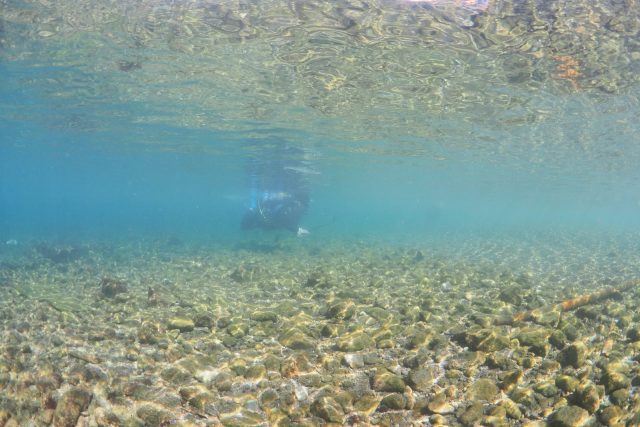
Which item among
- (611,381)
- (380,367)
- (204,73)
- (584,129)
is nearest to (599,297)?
(611,381)

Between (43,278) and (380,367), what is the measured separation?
42.0 ft

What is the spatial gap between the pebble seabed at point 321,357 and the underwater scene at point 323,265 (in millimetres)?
35

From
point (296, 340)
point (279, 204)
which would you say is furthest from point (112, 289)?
point (279, 204)

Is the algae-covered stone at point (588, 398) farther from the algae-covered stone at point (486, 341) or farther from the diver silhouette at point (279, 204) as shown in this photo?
the diver silhouette at point (279, 204)

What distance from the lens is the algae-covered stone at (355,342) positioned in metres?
5.77

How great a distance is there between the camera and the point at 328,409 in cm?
400

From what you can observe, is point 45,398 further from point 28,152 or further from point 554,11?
point 28,152

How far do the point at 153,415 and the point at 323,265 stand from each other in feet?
37.2

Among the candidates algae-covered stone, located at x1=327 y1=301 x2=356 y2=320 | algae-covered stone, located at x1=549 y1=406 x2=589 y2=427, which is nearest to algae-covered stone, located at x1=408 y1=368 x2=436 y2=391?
algae-covered stone, located at x1=549 y1=406 x2=589 y2=427

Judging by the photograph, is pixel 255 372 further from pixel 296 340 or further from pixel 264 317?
pixel 264 317

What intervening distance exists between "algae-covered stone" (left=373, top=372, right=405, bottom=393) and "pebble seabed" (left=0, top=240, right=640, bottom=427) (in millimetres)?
23

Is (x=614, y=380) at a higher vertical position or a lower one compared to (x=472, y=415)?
higher

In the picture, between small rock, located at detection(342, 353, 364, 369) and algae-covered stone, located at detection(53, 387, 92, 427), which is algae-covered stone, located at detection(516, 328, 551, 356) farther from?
algae-covered stone, located at detection(53, 387, 92, 427)

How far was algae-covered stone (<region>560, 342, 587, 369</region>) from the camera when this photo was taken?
4.72 m
